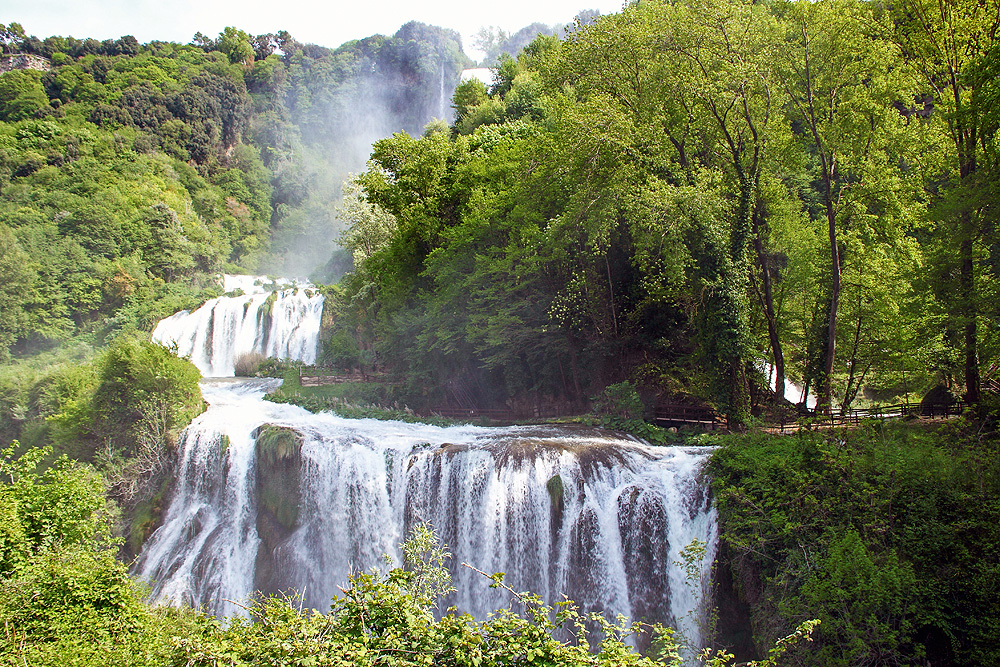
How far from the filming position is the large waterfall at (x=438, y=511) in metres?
13.7

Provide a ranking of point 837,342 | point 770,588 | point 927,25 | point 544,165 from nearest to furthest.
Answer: point 770,588 < point 927,25 < point 837,342 < point 544,165

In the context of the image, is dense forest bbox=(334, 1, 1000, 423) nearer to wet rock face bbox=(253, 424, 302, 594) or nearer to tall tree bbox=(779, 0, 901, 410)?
tall tree bbox=(779, 0, 901, 410)

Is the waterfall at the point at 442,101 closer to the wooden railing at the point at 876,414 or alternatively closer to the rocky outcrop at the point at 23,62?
Result: the rocky outcrop at the point at 23,62

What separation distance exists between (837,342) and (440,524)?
14210mm

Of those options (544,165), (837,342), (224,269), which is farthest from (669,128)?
(224,269)

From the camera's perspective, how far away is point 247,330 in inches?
1535

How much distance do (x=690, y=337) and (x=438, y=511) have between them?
10.1 m

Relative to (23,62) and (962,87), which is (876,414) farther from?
(23,62)

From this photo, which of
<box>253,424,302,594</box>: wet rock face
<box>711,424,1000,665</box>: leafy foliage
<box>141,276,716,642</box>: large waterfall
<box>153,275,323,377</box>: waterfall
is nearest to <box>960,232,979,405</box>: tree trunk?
<box>711,424,1000,665</box>: leafy foliage

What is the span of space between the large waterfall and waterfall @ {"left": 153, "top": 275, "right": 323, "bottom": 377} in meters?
14.5

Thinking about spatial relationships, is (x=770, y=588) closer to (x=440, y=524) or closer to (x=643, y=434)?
(x=643, y=434)

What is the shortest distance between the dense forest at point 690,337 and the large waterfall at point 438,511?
0.99 meters

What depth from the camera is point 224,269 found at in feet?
193

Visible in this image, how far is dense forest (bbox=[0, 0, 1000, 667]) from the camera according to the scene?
9.41 metres
